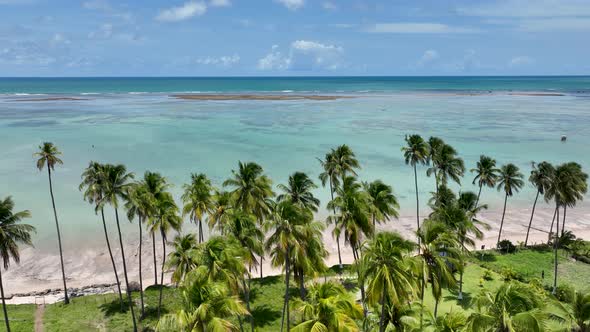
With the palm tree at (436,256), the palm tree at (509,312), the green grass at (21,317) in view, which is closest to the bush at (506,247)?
the palm tree at (436,256)

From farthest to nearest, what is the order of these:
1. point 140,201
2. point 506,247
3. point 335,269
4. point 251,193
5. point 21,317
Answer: point 506,247 < point 335,269 < point 251,193 < point 21,317 < point 140,201

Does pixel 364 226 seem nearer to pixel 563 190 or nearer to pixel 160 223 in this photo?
pixel 160 223

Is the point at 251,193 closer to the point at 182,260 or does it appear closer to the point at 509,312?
the point at 182,260

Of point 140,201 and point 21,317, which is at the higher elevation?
point 140,201

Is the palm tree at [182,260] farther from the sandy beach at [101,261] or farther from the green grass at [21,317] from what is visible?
the green grass at [21,317]

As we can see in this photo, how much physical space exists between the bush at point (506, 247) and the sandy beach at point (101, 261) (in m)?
3.21

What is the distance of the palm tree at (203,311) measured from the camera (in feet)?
60.0

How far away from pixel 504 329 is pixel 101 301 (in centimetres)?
3497

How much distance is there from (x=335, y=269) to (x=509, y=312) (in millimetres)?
28579

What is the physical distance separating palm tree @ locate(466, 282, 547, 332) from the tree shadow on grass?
20.8 metres

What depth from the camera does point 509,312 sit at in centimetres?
1712

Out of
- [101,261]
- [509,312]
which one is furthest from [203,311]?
[101,261]

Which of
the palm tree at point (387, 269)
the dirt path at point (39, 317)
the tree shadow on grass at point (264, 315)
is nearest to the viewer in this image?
the palm tree at point (387, 269)

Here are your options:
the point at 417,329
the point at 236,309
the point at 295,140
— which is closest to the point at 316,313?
the point at 236,309
